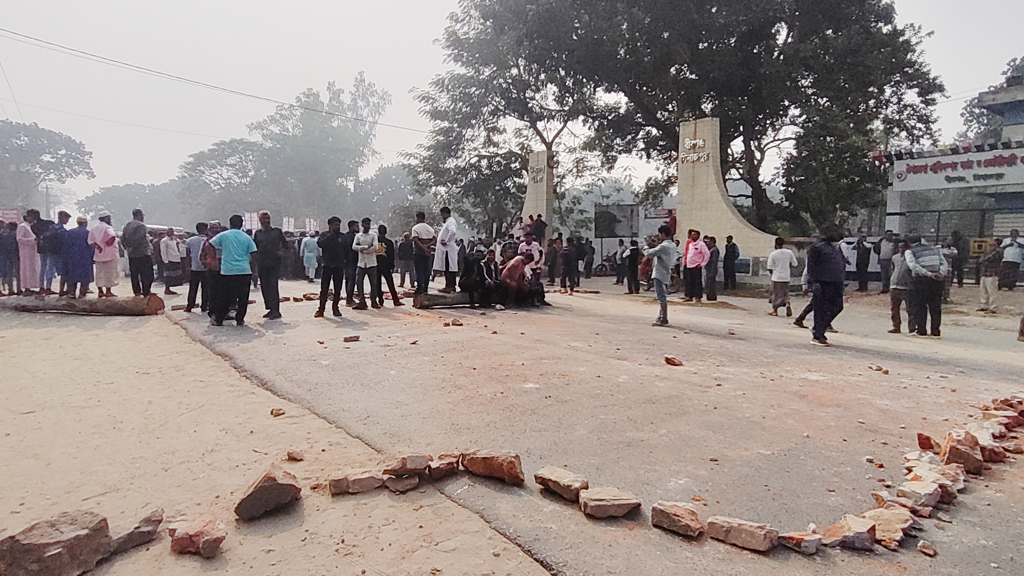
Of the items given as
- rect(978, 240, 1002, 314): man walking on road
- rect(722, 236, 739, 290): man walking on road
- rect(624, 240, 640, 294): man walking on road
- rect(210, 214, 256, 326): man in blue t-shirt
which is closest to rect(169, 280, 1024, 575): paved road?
rect(210, 214, 256, 326): man in blue t-shirt

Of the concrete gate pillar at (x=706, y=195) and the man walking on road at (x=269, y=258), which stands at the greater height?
the concrete gate pillar at (x=706, y=195)

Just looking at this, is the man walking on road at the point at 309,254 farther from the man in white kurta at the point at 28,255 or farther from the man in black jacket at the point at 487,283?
the man in black jacket at the point at 487,283

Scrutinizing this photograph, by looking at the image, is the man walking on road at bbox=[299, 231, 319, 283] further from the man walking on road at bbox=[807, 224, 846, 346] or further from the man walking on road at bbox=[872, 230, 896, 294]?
the man walking on road at bbox=[872, 230, 896, 294]

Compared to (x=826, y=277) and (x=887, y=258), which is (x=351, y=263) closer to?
(x=826, y=277)

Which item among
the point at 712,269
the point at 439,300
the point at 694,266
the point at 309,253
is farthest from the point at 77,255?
the point at 712,269

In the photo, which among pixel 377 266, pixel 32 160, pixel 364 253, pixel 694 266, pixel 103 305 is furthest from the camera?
pixel 32 160

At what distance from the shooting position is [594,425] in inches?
156

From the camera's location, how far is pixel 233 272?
8328mm

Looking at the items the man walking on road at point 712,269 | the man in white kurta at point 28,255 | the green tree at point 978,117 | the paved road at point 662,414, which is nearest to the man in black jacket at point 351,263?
the paved road at point 662,414

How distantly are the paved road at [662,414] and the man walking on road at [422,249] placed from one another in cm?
246

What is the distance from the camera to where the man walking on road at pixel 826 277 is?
7.96m

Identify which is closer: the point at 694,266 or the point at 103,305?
the point at 103,305

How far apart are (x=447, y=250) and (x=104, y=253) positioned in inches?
249

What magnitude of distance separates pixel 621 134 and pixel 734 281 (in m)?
8.74
